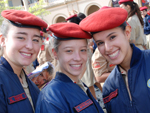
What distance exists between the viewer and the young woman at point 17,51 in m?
1.35

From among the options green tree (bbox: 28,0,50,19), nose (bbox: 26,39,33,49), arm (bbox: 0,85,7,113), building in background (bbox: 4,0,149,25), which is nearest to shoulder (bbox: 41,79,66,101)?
arm (bbox: 0,85,7,113)

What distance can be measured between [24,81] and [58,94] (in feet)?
1.87

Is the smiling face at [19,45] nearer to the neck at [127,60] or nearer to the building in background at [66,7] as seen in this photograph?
the neck at [127,60]

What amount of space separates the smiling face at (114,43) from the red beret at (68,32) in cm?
17

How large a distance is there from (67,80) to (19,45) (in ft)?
1.94

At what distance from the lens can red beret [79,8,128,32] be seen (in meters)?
1.46

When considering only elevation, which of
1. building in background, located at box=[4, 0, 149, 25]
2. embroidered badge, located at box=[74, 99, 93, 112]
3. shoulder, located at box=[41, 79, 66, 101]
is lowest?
embroidered badge, located at box=[74, 99, 93, 112]

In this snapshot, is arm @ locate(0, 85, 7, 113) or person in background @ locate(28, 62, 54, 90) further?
person in background @ locate(28, 62, 54, 90)

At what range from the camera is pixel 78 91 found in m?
1.46

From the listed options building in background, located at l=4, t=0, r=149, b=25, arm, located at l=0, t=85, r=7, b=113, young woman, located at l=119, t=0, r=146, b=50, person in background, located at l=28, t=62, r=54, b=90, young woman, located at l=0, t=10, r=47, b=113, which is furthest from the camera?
building in background, located at l=4, t=0, r=149, b=25

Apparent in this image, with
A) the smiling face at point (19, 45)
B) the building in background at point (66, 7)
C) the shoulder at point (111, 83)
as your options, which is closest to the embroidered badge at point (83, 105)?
the shoulder at point (111, 83)

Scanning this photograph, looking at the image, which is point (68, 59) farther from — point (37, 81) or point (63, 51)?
point (37, 81)

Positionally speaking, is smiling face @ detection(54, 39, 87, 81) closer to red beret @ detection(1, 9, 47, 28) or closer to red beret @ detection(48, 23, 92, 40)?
red beret @ detection(48, 23, 92, 40)

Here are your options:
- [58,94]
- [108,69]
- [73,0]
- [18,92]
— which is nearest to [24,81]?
[18,92]
